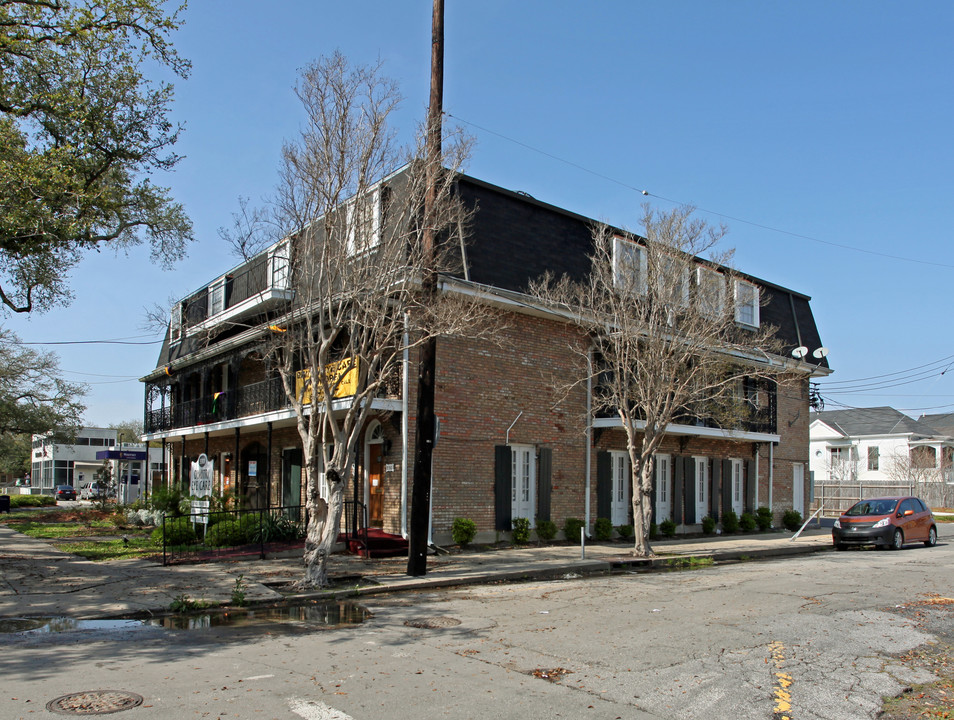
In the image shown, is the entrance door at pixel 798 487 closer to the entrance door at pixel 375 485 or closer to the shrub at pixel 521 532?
the shrub at pixel 521 532

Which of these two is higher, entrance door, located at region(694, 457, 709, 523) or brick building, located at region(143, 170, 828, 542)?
brick building, located at region(143, 170, 828, 542)

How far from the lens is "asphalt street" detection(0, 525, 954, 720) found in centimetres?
609

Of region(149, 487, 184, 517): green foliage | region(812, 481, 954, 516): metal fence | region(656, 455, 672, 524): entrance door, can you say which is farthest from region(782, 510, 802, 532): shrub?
region(149, 487, 184, 517): green foliage

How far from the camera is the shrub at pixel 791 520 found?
89.0 ft

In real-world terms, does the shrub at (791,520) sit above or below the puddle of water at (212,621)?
below

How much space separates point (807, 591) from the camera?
12.6 meters

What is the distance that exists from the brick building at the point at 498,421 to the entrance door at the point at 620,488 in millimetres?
47

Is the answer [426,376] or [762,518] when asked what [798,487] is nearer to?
[762,518]

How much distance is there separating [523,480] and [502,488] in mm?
1137

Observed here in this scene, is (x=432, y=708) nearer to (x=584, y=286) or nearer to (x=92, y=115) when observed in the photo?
(x=92, y=115)

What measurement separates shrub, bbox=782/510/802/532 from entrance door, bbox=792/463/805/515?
3.25ft

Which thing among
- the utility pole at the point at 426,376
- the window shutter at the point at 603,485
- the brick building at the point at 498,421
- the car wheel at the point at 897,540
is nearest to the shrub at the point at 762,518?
the brick building at the point at 498,421

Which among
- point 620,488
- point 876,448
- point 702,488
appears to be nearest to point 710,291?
point 620,488

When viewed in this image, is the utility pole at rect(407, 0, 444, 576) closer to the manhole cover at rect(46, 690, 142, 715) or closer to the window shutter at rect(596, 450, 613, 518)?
the manhole cover at rect(46, 690, 142, 715)
